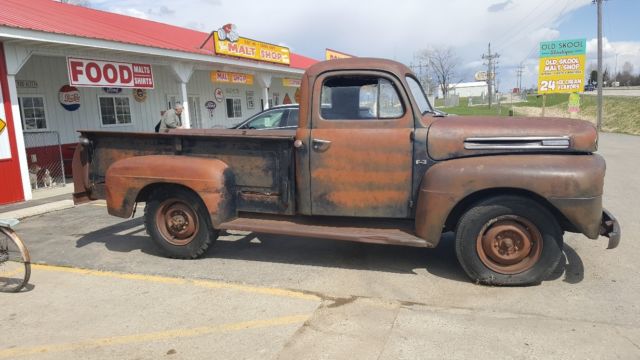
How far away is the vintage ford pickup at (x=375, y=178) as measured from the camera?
4191 mm

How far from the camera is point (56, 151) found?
1223 cm

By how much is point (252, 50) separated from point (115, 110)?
5766 mm

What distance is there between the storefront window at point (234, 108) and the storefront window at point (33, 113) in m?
9.33

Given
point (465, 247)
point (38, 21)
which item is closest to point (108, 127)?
point (38, 21)

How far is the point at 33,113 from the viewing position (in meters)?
11.9

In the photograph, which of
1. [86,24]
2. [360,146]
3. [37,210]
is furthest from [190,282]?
[86,24]

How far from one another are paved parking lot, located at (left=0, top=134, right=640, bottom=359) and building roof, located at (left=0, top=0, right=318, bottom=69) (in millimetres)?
6099

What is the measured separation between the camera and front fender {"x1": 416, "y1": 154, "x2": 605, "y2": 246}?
13.1 feet

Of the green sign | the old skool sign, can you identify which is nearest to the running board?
the old skool sign

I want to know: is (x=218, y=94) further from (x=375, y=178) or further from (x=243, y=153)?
(x=375, y=178)

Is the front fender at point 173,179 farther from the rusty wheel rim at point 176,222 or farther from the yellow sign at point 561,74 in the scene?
the yellow sign at point 561,74

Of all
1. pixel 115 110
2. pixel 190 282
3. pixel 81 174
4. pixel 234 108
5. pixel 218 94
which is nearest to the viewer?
pixel 190 282

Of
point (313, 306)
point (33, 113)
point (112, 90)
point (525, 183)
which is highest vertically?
point (112, 90)

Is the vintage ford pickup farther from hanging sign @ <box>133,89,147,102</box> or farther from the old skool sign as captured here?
hanging sign @ <box>133,89,147,102</box>
